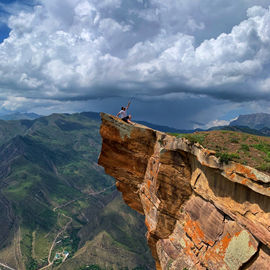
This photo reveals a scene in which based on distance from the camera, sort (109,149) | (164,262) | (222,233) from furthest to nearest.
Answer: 1. (109,149)
2. (164,262)
3. (222,233)

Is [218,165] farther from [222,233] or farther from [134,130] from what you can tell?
[134,130]

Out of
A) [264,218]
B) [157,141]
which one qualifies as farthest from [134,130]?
[264,218]

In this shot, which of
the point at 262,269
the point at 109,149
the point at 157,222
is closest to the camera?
the point at 262,269

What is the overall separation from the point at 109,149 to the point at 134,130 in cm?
673

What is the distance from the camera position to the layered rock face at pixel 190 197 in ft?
73.2

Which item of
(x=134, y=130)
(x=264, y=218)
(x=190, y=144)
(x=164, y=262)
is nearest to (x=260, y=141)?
(x=190, y=144)

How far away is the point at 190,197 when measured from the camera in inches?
1256

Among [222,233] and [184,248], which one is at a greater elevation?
[222,233]

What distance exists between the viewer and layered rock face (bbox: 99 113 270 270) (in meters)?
22.3

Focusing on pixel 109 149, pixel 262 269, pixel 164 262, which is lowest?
pixel 164 262

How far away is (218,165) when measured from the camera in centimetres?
2570

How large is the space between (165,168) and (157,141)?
5.35 m

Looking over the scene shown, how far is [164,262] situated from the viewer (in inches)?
1280

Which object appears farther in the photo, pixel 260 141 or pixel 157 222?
pixel 157 222
